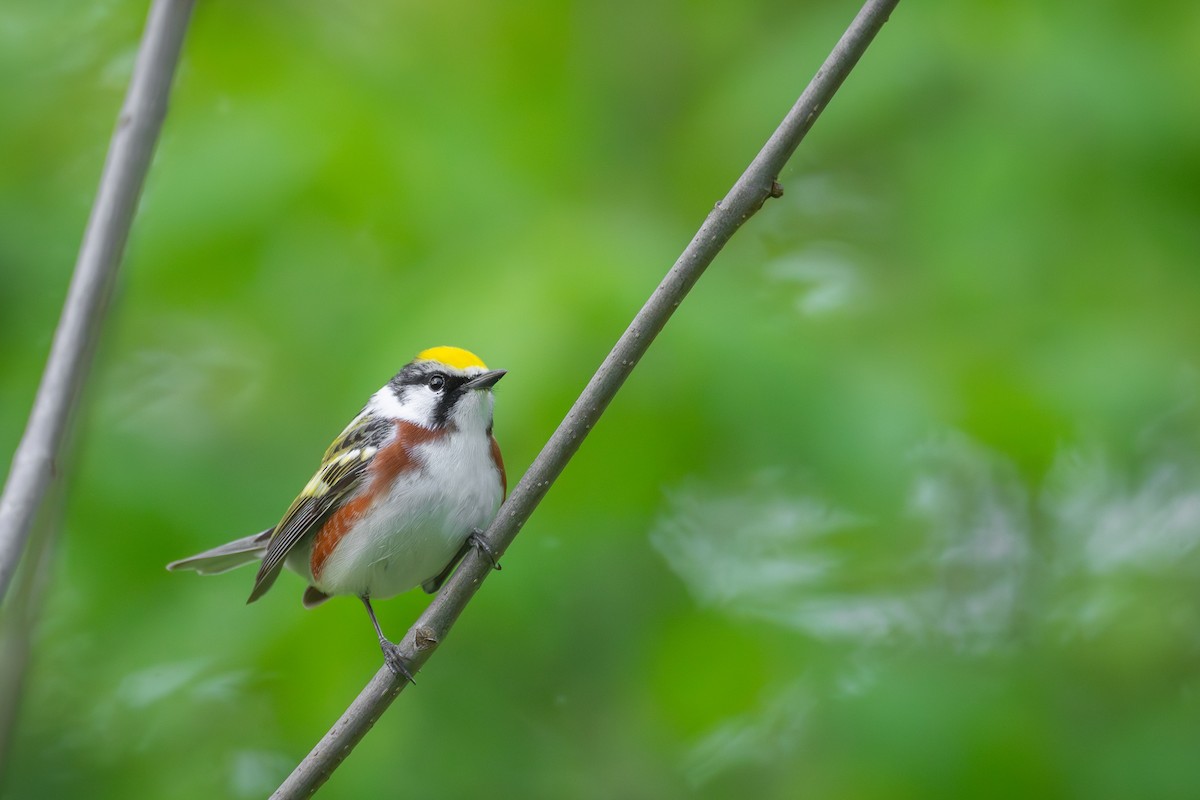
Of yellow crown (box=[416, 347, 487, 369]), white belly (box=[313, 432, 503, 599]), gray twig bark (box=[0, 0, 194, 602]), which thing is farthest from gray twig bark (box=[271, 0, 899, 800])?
yellow crown (box=[416, 347, 487, 369])

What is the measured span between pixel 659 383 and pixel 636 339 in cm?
147

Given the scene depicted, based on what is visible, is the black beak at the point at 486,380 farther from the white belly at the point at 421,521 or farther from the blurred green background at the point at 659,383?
the white belly at the point at 421,521

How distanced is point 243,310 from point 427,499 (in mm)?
1040

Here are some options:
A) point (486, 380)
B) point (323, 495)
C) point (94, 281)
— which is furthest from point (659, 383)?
point (94, 281)

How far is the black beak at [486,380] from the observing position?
3.63 m

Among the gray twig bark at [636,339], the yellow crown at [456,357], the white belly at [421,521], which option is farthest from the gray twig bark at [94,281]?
the yellow crown at [456,357]

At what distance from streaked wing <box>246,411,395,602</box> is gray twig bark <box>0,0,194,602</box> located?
189cm

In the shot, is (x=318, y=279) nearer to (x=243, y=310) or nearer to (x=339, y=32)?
(x=243, y=310)

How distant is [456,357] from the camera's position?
13.0 ft

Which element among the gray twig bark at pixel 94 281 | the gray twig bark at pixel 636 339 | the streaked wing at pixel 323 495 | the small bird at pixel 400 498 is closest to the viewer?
the gray twig bark at pixel 94 281

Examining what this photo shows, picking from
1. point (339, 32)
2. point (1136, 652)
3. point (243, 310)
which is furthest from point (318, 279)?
point (1136, 652)

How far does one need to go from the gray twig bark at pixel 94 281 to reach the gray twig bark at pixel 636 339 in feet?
2.69

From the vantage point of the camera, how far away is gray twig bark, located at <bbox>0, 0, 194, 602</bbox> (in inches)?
79.7

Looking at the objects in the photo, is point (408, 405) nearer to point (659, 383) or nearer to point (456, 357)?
point (456, 357)
